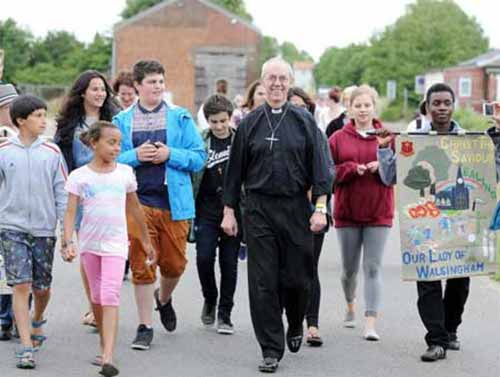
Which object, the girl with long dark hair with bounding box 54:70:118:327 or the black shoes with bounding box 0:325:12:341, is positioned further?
the girl with long dark hair with bounding box 54:70:118:327

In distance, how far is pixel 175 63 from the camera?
236 ft

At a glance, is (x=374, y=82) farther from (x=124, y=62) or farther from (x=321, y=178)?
(x=321, y=178)

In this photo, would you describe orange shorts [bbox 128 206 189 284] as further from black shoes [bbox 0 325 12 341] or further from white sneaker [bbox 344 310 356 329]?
A: white sneaker [bbox 344 310 356 329]

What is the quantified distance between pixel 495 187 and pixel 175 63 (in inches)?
2504

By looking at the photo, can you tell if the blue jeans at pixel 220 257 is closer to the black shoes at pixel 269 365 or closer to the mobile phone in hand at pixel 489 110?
the black shoes at pixel 269 365

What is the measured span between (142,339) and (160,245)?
74cm

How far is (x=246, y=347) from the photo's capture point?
9188mm

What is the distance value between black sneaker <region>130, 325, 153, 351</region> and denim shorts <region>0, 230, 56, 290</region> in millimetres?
845

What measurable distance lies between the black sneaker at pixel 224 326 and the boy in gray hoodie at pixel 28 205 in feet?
5.70

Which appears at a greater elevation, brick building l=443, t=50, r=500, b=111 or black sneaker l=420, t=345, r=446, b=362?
brick building l=443, t=50, r=500, b=111

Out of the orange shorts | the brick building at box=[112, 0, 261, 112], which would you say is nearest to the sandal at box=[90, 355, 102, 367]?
the orange shorts

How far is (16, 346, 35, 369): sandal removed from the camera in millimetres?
8211

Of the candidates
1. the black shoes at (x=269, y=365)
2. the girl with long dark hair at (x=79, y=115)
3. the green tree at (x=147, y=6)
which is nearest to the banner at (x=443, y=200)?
the black shoes at (x=269, y=365)

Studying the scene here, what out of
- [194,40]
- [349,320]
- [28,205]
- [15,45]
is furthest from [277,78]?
[15,45]
